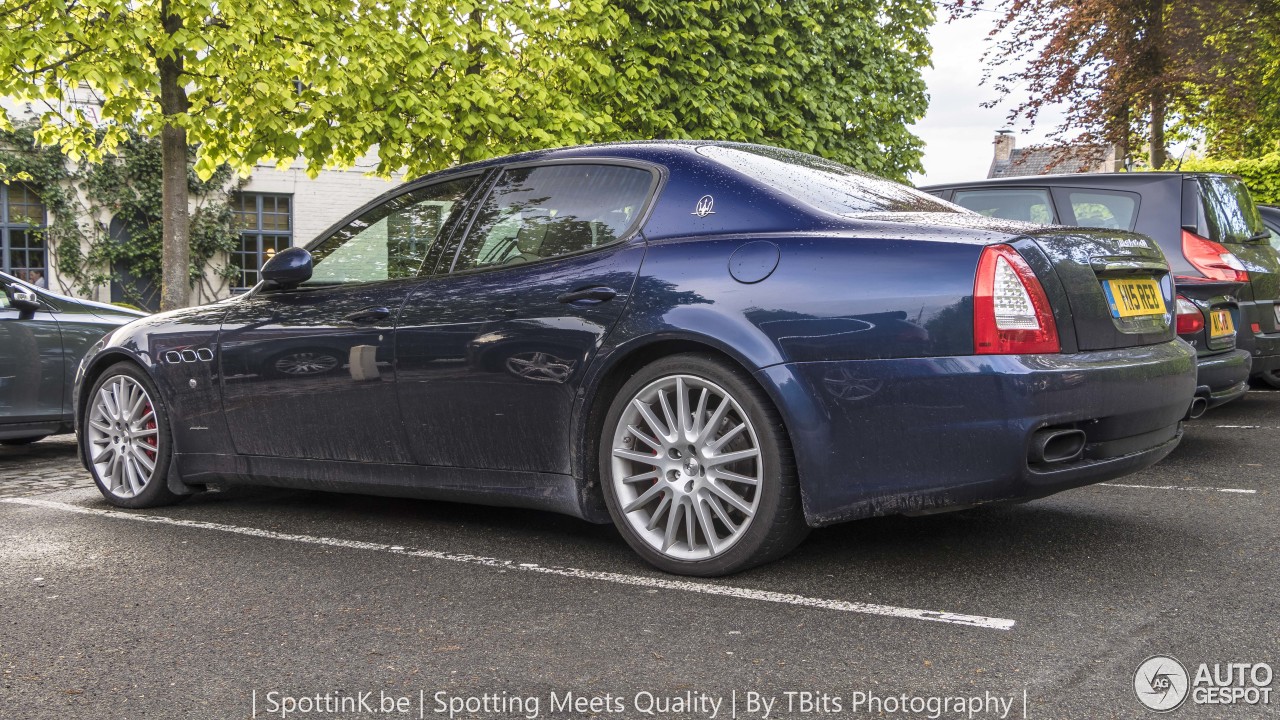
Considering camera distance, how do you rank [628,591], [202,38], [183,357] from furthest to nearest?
1. [202,38]
2. [183,357]
3. [628,591]

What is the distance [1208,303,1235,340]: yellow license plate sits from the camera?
21.5 ft

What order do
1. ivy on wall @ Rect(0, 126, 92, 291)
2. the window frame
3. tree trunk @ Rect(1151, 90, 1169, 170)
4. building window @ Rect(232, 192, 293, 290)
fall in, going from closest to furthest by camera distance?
the window frame < tree trunk @ Rect(1151, 90, 1169, 170) < ivy on wall @ Rect(0, 126, 92, 291) < building window @ Rect(232, 192, 293, 290)

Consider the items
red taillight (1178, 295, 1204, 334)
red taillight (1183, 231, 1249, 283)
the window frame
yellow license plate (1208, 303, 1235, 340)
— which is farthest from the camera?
red taillight (1183, 231, 1249, 283)

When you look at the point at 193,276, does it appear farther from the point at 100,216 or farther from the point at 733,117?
the point at 733,117

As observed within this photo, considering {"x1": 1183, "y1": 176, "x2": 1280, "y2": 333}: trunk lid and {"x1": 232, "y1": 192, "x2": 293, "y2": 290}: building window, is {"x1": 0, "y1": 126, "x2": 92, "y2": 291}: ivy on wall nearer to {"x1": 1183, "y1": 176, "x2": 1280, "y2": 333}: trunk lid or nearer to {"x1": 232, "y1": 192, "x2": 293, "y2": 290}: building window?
{"x1": 232, "y1": 192, "x2": 293, "y2": 290}: building window

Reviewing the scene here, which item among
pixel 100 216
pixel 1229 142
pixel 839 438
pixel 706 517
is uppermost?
pixel 1229 142

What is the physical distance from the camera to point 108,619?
3699 millimetres

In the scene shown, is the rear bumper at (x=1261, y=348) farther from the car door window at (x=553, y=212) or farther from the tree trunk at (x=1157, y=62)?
the tree trunk at (x=1157, y=62)

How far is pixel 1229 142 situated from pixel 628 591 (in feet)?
69.3

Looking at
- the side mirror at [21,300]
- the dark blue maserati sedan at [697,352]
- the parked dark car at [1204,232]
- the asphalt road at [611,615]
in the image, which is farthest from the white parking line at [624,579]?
the parked dark car at [1204,232]

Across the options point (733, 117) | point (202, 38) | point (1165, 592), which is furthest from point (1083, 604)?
point (733, 117)

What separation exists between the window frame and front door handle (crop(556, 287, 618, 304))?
18 cm

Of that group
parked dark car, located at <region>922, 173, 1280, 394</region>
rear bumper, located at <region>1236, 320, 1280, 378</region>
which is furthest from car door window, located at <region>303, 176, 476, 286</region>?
rear bumper, located at <region>1236, 320, 1280, 378</region>

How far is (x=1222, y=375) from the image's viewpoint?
6352 mm
